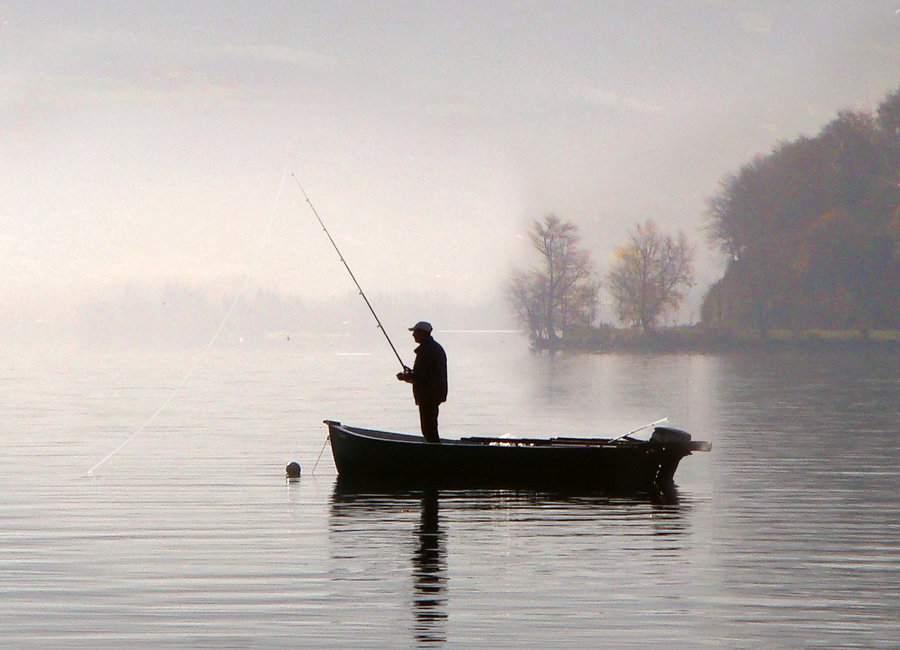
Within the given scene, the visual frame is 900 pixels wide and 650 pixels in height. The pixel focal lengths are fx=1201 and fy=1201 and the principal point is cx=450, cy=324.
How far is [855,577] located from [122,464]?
1648cm

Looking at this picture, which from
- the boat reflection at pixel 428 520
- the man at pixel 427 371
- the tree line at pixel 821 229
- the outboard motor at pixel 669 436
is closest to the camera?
the boat reflection at pixel 428 520

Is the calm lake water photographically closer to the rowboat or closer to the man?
the rowboat

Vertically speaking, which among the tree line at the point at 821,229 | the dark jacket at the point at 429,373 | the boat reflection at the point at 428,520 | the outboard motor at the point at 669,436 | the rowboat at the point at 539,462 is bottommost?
the boat reflection at the point at 428,520

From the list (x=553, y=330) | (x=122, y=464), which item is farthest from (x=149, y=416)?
(x=553, y=330)

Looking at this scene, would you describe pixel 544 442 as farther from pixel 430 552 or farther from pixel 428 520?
pixel 430 552

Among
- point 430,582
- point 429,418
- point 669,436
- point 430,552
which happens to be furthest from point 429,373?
point 430,582

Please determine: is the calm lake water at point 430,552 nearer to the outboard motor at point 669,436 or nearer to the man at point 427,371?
the outboard motor at point 669,436

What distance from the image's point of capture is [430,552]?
1362 centimetres

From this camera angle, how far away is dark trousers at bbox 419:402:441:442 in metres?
18.5

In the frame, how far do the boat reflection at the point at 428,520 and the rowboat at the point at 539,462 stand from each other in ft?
0.74

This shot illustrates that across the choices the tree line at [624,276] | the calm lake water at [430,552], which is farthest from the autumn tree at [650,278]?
the calm lake water at [430,552]

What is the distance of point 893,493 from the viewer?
19.3 metres

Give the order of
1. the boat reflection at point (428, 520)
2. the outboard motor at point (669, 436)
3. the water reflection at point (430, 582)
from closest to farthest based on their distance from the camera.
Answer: the water reflection at point (430, 582) → the boat reflection at point (428, 520) → the outboard motor at point (669, 436)

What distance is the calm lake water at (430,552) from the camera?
9.88m
